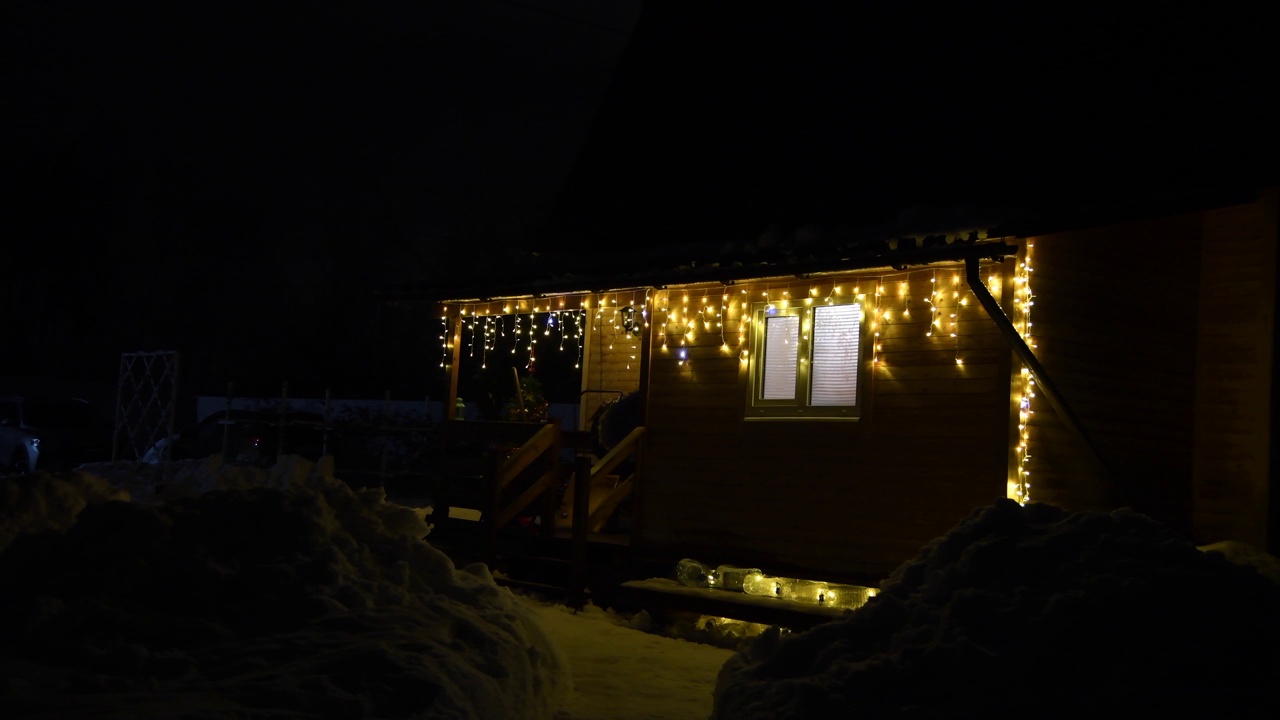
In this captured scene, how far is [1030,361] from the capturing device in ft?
26.7

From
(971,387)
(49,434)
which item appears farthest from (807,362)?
(49,434)

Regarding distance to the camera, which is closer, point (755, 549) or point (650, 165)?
point (755, 549)

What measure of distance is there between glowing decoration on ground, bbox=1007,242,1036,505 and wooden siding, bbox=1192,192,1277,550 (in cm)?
186

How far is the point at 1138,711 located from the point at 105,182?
135 ft

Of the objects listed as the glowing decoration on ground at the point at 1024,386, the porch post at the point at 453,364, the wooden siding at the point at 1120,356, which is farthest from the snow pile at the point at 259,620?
the porch post at the point at 453,364

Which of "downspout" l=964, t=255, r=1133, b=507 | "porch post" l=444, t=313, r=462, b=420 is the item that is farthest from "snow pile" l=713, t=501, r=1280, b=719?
"porch post" l=444, t=313, r=462, b=420

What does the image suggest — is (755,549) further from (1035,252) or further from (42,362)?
(42,362)

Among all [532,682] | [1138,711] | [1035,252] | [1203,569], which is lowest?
[532,682]

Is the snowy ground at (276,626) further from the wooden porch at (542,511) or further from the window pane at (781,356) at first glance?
the window pane at (781,356)

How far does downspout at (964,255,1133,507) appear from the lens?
8.15 meters

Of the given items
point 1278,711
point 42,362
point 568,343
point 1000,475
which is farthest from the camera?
point 42,362

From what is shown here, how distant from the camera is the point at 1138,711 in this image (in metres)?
4.89

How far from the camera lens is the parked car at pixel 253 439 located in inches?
843

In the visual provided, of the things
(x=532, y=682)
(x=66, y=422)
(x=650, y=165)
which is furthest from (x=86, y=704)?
(x=66, y=422)
